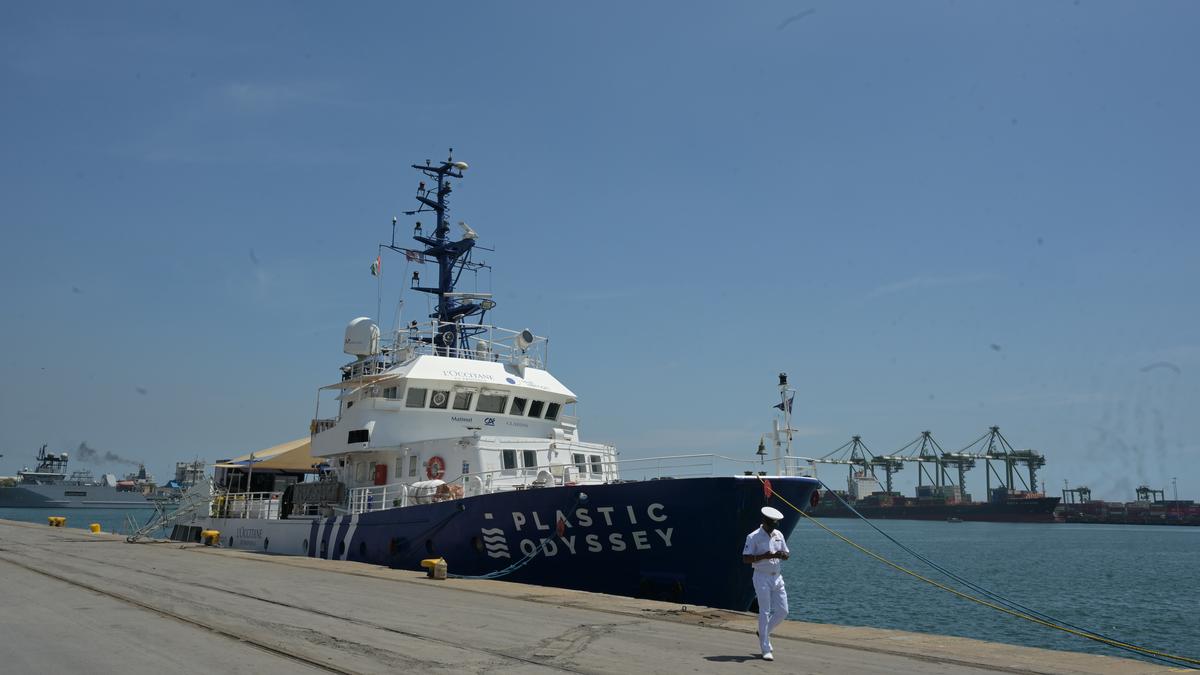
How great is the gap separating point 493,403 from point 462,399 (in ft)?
2.79

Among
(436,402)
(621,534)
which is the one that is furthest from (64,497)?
(621,534)

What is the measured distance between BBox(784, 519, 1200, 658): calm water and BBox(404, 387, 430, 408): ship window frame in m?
12.0

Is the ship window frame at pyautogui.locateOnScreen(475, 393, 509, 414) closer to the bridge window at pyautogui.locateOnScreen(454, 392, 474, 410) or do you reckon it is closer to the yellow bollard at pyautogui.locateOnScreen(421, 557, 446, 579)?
the bridge window at pyautogui.locateOnScreen(454, 392, 474, 410)

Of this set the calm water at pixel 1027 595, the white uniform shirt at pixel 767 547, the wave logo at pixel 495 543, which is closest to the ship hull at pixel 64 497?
the calm water at pixel 1027 595

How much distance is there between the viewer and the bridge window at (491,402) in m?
21.9

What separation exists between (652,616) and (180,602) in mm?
7217

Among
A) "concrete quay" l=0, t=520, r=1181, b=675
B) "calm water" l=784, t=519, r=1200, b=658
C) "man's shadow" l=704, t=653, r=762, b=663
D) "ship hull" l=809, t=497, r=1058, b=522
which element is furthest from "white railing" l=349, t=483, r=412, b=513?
"ship hull" l=809, t=497, r=1058, b=522

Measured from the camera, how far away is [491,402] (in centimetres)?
2202

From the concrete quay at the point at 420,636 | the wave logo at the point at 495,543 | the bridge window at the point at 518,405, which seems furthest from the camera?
the bridge window at the point at 518,405

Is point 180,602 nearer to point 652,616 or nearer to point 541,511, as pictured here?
point 541,511

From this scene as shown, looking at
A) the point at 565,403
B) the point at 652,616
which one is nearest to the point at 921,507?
the point at 565,403

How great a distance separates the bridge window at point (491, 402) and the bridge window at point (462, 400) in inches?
10.7

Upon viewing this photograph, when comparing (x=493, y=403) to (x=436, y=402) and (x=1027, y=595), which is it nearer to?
(x=436, y=402)

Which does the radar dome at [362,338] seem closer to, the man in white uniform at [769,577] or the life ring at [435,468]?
the life ring at [435,468]
